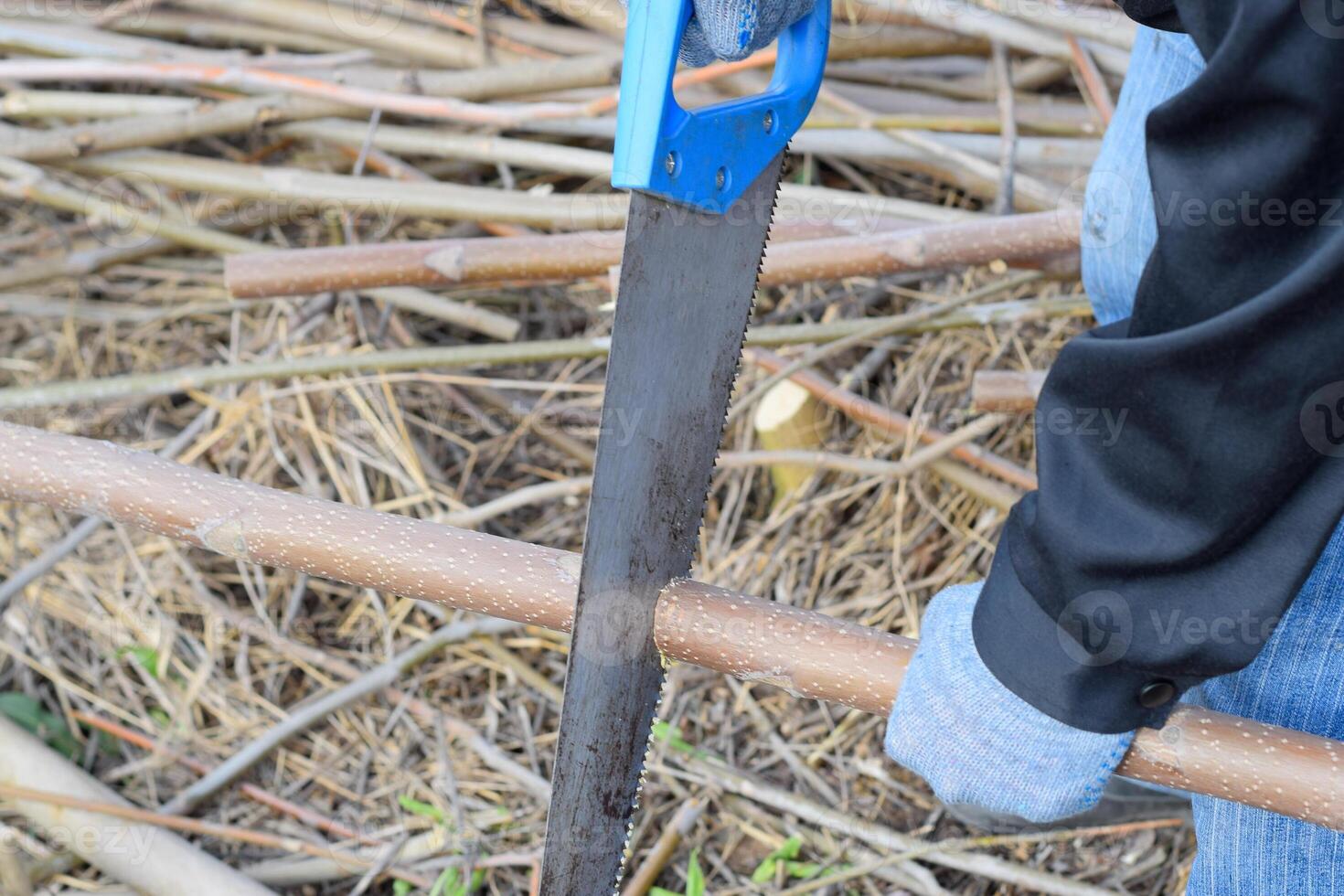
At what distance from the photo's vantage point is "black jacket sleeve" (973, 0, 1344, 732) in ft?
2.38

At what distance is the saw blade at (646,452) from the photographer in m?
0.95

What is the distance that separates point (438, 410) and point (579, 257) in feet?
2.43

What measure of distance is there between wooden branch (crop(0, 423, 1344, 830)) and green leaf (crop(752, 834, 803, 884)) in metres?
0.75

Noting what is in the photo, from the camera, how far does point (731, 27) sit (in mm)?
805

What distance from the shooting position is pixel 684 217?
3.05 ft

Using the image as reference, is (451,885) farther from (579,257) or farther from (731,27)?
(731,27)

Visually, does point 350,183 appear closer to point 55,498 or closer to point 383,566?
point 55,498

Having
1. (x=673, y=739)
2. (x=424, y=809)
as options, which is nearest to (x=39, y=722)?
(x=424, y=809)

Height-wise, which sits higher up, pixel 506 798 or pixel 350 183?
pixel 350 183

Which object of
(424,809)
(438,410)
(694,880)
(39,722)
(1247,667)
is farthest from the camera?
(438,410)

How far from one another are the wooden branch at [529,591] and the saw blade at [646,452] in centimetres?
3

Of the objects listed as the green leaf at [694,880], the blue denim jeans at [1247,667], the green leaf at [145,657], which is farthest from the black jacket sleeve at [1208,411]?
the green leaf at [145,657]

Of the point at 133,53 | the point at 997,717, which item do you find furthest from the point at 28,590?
the point at 997,717

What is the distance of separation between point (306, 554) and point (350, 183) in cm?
129
